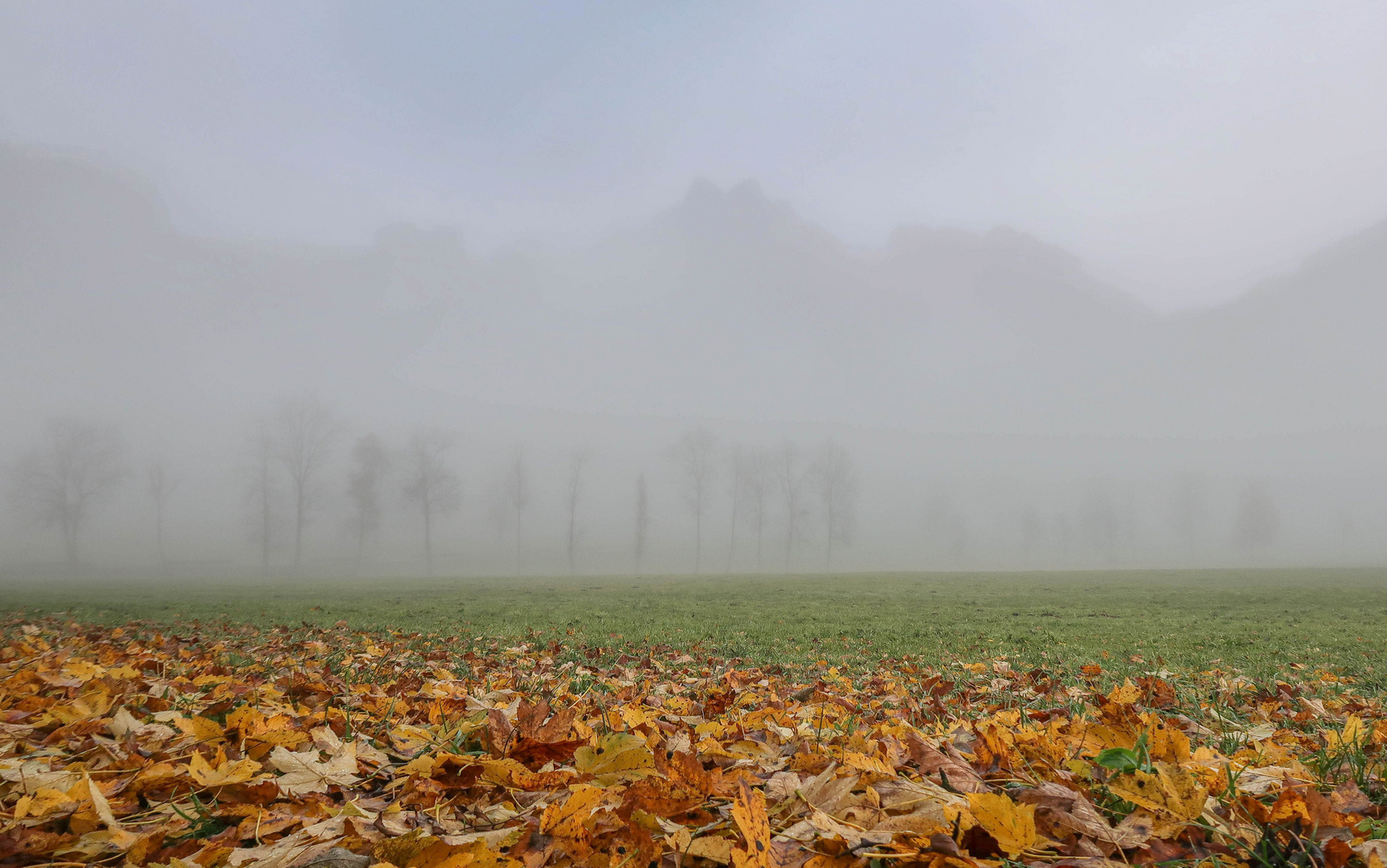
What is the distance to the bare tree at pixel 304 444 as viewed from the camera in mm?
56656

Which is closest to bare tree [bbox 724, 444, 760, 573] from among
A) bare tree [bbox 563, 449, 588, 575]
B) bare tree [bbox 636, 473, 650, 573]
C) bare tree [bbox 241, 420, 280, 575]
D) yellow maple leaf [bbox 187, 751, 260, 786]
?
bare tree [bbox 636, 473, 650, 573]

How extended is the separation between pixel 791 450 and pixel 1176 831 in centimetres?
7156

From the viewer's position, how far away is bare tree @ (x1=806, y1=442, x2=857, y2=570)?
70250 millimetres

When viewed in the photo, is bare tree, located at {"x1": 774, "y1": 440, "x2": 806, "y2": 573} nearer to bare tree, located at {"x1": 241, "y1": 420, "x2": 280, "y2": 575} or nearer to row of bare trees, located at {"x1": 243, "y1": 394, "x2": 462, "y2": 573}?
row of bare trees, located at {"x1": 243, "y1": 394, "x2": 462, "y2": 573}

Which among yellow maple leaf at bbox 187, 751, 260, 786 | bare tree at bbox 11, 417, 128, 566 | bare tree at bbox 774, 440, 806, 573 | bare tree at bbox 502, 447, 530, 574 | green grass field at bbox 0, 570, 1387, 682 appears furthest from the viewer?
bare tree at bbox 774, 440, 806, 573

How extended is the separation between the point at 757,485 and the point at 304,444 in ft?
145

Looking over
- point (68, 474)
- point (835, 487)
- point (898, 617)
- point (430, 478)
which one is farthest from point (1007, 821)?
point (68, 474)

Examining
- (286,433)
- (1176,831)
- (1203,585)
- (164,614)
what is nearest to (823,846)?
(1176,831)

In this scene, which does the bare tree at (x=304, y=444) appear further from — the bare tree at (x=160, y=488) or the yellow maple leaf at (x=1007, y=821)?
the yellow maple leaf at (x=1007, y=821)

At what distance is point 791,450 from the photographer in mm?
72438

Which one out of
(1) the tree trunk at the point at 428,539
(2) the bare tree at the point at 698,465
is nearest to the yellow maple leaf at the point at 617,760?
(1) the tree trunk at the point at 428,539

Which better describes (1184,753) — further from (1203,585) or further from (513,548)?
(513,548)

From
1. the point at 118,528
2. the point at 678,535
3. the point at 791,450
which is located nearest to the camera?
the point at 118,528

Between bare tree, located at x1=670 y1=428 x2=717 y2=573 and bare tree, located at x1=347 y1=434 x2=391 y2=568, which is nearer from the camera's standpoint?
bare tree, located at x1=347 y1=434 x2=391 y2=568
